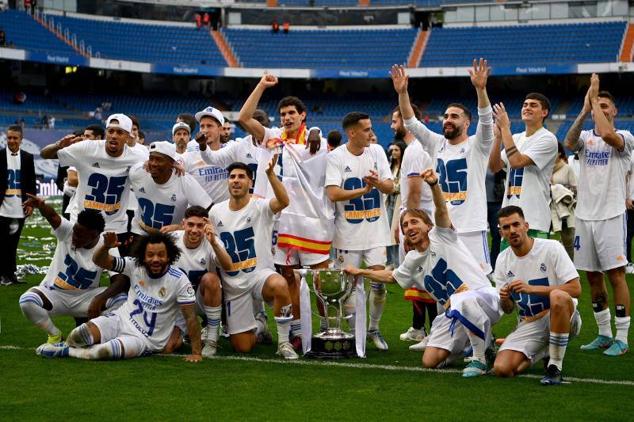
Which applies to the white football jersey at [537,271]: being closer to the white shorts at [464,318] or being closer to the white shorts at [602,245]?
the white shorts at [464,318]

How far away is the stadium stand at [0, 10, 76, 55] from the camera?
151 feet

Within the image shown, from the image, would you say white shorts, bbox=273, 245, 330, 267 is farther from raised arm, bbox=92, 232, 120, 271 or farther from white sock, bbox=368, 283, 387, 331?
raised arm, bbox=92, 232, 120, 271

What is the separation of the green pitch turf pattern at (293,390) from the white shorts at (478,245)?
105 centimetres

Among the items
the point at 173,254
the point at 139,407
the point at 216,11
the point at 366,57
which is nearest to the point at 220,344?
the point at 173,254

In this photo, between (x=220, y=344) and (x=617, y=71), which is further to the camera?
(x=617, y=71)

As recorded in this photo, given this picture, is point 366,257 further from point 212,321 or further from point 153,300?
point 153,300

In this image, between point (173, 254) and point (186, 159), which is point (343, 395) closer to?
point (173, 254)

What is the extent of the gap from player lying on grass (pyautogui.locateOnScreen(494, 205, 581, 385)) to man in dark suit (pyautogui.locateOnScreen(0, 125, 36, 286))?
8156mm

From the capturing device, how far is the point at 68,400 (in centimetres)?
714

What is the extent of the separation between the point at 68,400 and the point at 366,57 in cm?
4536

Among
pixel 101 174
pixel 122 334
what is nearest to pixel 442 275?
pixel 122 334

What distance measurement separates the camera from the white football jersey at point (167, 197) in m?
10.1

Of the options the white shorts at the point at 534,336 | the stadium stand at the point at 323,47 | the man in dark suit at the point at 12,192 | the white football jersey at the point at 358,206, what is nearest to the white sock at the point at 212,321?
the white football jersey at the point at 358,206

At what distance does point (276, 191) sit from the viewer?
8977 mm
